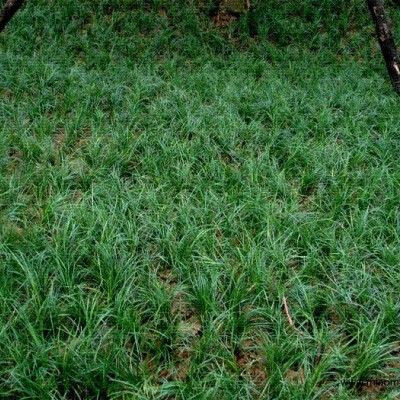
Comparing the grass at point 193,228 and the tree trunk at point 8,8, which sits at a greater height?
the tree trunk at point 8,8

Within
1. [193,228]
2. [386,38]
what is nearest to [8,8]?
[193,228]

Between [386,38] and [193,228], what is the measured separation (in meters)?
3.86

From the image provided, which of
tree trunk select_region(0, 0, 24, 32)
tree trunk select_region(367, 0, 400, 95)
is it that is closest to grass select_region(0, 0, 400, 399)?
tree trunk select_region(367, 0, 400, 95)

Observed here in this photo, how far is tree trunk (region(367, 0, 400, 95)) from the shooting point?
517 centimetres

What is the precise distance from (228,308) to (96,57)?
14.6 ft

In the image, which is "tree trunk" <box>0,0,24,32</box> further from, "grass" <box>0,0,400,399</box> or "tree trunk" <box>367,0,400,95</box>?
"tree trunk" <box>367,0,400,95</box>

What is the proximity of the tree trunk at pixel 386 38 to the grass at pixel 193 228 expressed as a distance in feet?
0.82

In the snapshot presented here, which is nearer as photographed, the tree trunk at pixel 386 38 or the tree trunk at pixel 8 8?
the tree trunk at pixel 8 8

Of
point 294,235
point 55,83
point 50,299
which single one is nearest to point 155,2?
point 55,83

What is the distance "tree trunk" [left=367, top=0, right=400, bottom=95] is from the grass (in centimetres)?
25

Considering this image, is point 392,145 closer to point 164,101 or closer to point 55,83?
point 164,101

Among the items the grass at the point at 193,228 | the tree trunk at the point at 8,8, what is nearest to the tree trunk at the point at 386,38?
the grass at the point at 193,228

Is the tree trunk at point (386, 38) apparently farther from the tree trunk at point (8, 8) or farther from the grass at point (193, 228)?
the tree trunk at point (8, 8)

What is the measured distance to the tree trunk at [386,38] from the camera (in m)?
5.17
